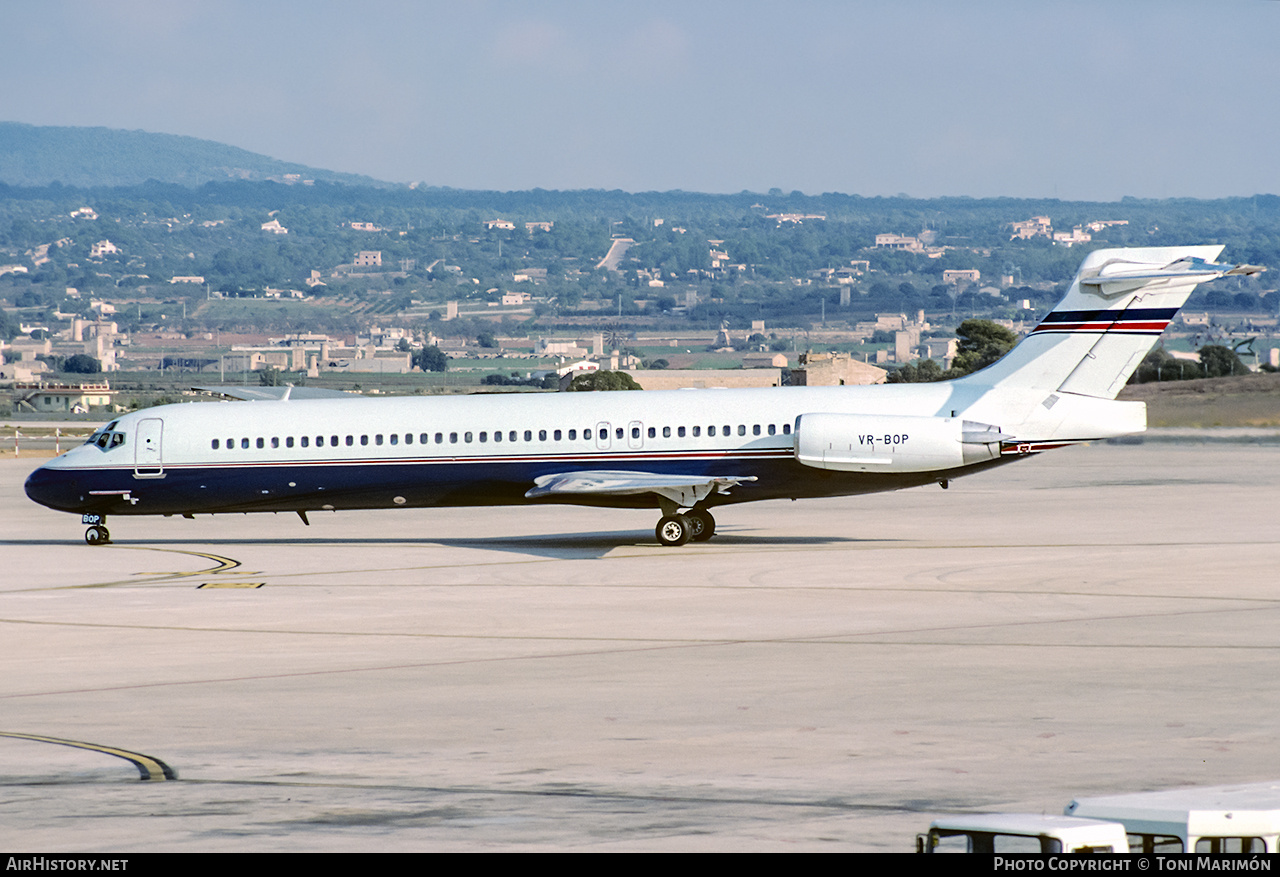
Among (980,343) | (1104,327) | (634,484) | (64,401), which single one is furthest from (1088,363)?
(64,401)

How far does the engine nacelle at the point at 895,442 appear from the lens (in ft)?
99.5

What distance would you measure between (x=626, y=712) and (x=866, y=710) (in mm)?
2229

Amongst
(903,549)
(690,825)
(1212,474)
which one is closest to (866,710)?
(690,825)

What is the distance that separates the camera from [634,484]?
3055 centimetres

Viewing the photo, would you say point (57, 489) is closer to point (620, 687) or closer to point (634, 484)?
point (634, 484)

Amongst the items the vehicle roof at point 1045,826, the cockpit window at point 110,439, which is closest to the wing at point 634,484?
the cockpit window at point 110,439

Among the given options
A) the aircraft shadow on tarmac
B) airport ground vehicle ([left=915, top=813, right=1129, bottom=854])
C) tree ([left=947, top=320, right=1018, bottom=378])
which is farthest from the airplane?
tree ([left=947, top=320, right=1018, bottom=378])

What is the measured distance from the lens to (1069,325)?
3091cm

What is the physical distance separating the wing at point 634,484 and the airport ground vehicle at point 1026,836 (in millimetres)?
22551

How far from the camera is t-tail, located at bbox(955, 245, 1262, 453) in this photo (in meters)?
30.5

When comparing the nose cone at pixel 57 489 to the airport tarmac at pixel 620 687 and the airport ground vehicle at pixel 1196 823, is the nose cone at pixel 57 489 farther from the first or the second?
the airport ground vehicle at pixel 1196 823

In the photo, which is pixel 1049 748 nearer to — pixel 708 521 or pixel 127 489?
pixel 708 521

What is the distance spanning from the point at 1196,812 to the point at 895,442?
23.2 meters

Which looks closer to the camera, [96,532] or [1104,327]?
[1104,327]
